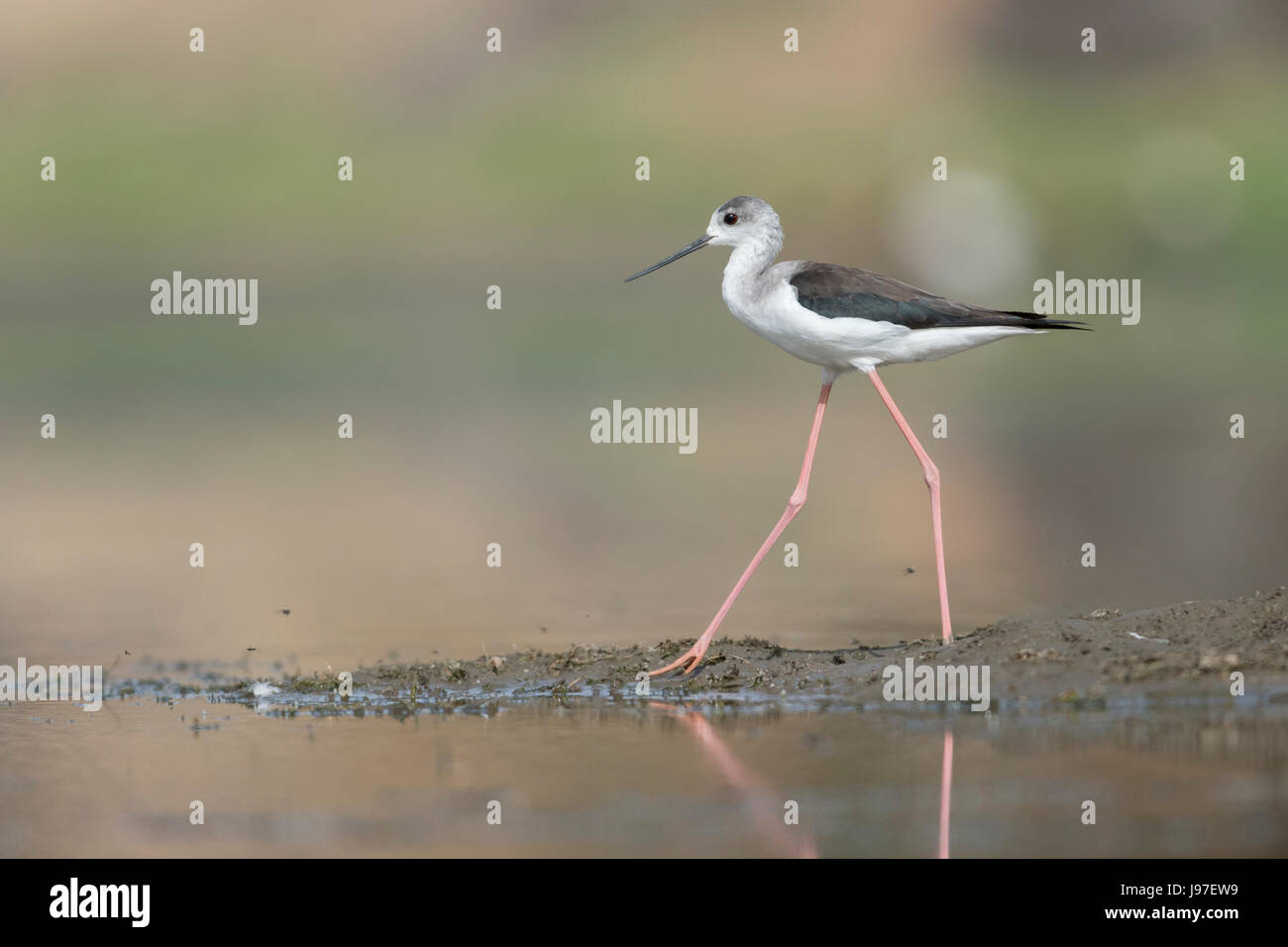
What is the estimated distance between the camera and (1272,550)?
43.1 ft

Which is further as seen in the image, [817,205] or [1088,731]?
[817,205]

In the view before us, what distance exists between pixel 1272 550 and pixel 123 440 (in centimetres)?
1144

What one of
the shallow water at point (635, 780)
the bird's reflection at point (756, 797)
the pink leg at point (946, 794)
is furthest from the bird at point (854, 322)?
the pink leg at point (946, 794)

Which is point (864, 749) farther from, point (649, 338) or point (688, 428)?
point (649, 338)

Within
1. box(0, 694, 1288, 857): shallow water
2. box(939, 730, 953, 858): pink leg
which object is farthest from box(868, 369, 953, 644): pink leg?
box(939, 730, 953, 858): pink leg

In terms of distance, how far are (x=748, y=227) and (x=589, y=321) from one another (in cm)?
1825

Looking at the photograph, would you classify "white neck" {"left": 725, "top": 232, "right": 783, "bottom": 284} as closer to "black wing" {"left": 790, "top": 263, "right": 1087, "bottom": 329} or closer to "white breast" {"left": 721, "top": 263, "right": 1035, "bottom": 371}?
"white breast" {"left": 721, "top": 263, "right": 1035, "bottom": 371}

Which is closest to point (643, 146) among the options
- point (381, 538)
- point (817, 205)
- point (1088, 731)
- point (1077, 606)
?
point (817, 205)

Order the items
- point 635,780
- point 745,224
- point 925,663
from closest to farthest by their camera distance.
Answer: point 635,780 < point 925,663 < point 745,224

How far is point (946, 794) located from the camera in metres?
6.77

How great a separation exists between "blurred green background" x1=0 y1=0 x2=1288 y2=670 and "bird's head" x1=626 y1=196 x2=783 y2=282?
2192 millimetres

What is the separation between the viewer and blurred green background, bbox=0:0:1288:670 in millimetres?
12469

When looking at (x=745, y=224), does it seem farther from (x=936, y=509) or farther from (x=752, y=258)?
(x=936, y=509)

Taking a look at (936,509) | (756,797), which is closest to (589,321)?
(936,509)
